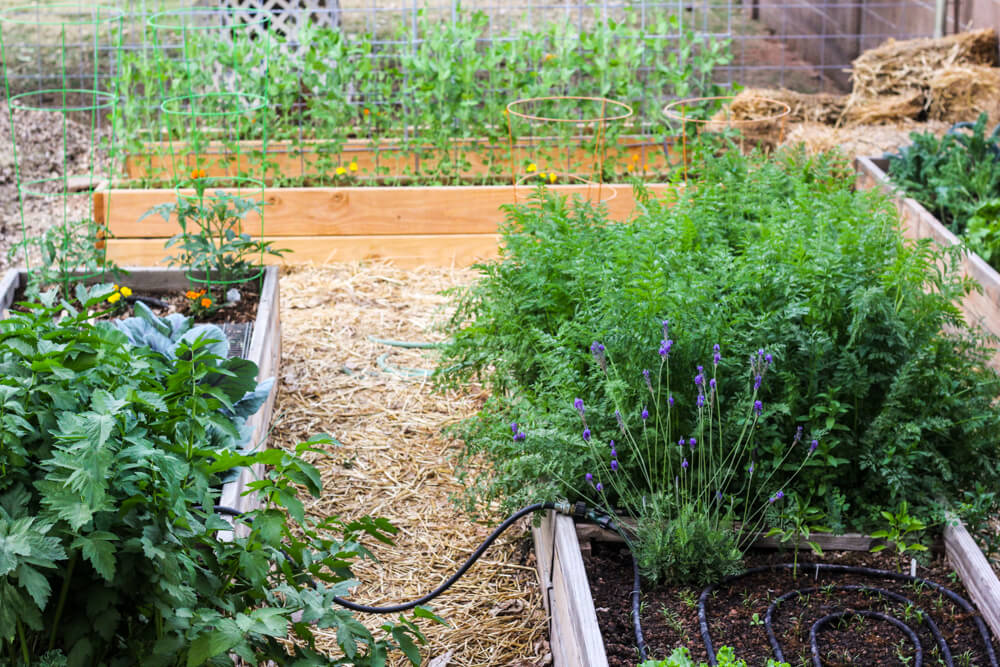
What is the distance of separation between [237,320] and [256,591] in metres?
2.12

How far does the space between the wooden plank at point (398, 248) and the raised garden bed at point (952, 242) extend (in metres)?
2.04

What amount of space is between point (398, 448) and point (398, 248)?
6.62ft

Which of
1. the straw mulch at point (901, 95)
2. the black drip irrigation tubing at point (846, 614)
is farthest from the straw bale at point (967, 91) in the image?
the black drip irrigation tubing at point (846, 614)

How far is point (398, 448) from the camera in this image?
371 centimetres

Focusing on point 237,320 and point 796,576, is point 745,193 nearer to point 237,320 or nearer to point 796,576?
point 796,576

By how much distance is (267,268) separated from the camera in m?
4.17

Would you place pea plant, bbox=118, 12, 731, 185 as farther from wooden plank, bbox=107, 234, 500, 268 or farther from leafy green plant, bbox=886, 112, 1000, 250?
leafy green plant, bbox=886, 112, 1000, 250

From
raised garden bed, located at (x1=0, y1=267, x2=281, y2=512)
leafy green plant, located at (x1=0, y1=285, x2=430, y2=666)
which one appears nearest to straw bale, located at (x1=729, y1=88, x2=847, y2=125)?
raised garden bed, located at (x1=0, y1=267, x2=281, y2=512)

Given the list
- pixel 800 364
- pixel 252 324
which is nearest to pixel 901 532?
pixel 800 364

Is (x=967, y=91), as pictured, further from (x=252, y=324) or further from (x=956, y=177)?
(x=252, y=324)

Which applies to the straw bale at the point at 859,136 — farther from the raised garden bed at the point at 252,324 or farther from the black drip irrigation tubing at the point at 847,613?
the black drip irrigation tubing at the point at 847,613

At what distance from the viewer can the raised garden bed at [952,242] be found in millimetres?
3889

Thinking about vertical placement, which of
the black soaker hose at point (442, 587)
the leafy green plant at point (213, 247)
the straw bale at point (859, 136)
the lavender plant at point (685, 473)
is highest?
the straw bale at point (859, 136)

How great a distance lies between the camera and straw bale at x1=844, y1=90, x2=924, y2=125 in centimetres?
645
